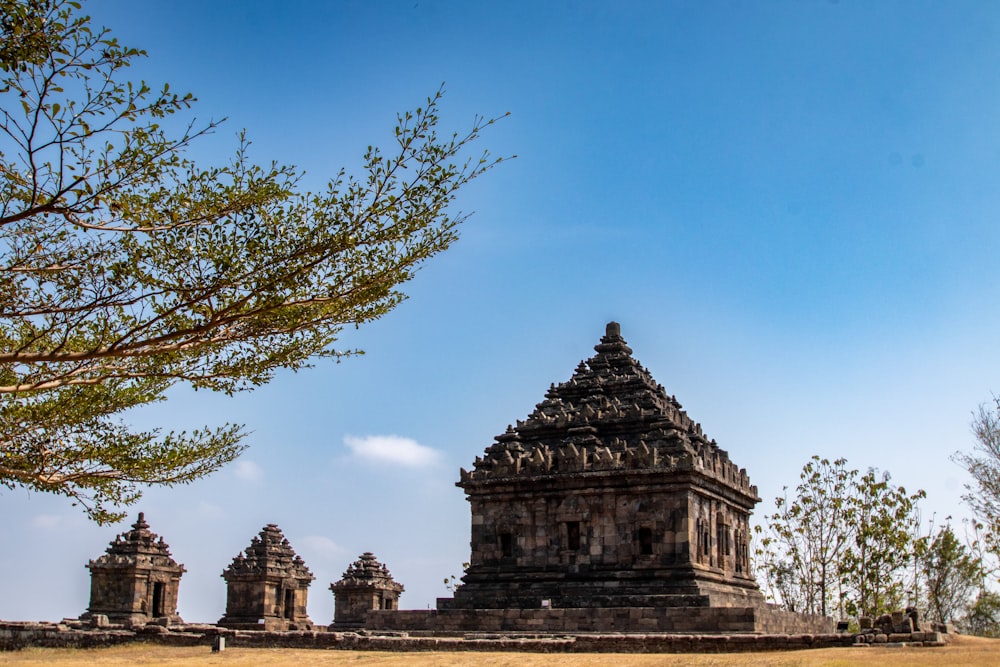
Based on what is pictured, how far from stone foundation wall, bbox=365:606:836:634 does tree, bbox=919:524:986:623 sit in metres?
19.4

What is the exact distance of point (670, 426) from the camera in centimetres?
3344

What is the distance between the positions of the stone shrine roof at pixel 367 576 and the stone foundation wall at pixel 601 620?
1751 cm

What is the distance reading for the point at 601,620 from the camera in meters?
28.8

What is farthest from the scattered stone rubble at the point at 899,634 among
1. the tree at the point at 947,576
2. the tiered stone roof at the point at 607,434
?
the tree at the point at 947,576

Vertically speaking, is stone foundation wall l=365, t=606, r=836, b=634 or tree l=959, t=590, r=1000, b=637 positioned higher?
stone foundation wall l=365, t=606, r=836, b=634

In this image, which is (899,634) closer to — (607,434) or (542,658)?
(542,658)

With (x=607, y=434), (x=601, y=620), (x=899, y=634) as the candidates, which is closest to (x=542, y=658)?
(x=601, y=620)

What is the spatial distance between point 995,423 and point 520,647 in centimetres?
1989

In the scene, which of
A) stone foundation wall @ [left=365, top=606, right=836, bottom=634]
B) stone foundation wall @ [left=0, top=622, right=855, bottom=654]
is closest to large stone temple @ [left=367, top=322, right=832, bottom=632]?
stone foundation wall @ [left=365, top=606, right=836, bottom=634]

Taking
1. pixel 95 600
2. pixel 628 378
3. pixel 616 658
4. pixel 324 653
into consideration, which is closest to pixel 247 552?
pixel 95 600

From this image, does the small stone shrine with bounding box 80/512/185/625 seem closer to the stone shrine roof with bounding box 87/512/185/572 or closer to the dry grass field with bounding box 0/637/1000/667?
the stone shrine roof with bounding box 87/512/185/572

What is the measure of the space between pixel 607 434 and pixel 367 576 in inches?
809

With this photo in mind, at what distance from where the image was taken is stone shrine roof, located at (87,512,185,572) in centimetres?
4388

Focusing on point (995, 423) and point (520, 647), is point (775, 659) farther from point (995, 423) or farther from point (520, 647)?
point (995, 423)
